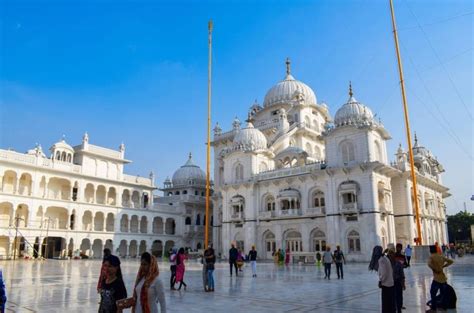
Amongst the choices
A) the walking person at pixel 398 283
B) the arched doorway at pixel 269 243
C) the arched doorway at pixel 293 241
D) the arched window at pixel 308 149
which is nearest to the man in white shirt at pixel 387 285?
the walking person at pixel 398 283

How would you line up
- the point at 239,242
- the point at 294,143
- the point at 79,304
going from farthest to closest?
the point at 294,143 < the point at 239,242 < the point at 79,304

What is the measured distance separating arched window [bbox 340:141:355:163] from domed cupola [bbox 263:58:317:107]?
14999 millimetres

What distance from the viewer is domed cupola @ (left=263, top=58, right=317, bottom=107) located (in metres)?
51.4

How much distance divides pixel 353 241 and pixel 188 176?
3270 cm

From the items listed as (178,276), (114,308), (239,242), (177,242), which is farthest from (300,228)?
(114,308)

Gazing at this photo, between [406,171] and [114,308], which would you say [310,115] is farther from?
[114,308]

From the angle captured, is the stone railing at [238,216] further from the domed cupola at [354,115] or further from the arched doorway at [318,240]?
the domed cupola at [354,115]

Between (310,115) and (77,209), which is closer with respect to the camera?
(77,209)

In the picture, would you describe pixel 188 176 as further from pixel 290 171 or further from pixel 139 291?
pixel 139 291

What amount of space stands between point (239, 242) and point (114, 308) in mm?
38511

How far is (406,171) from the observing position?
38250mm

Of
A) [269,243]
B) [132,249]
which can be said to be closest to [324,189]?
[269,243]

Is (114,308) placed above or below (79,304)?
above

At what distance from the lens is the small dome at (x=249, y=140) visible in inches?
1719
